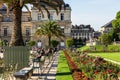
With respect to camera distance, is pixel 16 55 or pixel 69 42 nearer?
pixel 16 55

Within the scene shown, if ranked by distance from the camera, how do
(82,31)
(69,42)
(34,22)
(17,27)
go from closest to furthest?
(17,27) < (69,42) < (34,22) < (82,31)

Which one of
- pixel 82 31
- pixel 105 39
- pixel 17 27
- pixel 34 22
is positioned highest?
pixel 34 22

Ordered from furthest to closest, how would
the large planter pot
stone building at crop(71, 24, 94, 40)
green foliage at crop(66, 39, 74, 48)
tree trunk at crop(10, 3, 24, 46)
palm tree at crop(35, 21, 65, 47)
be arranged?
stone building at crop(71, 24, 94, 40), green foliage at crop(66, 39, 74, 48), palm tree at crop(35, 21, 65, 47), tree trunk at crop(10, 3, 24, 46), the large planter pot

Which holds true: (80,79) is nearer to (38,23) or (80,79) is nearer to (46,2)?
(46,2)

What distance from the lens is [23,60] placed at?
2370 cm

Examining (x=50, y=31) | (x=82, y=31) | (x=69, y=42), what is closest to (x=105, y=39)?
(x=69, y=42)

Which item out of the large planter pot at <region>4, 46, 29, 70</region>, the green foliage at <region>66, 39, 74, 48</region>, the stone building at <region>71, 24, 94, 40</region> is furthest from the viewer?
the stone building at <region>71, 24, 94, 40</region>

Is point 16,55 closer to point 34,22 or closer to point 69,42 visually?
point 69,42

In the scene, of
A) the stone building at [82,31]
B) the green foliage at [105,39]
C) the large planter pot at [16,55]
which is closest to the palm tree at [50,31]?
the green foliage at [105,39]

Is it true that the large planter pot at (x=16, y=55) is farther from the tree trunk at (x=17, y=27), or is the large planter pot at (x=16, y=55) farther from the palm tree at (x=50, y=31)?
the palm tree at (x=50, y=31)

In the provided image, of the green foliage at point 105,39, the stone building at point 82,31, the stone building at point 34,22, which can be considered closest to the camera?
the green foliage at point 105,39

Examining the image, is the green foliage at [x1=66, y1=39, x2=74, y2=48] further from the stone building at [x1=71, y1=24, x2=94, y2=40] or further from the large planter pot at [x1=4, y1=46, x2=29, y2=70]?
the large planter pot at [x1=4, y1=46, x2=29, y2=70]

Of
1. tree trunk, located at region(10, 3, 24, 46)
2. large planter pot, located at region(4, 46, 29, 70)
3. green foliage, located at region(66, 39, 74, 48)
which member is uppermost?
tree trunk, located at region(10, 3, 24, 46)

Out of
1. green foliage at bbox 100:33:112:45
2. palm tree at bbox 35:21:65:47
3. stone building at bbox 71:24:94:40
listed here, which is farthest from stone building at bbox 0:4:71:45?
stone building at bbox 71:24:94:40
